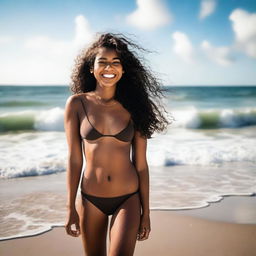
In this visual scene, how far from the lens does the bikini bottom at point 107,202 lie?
2.54 metres

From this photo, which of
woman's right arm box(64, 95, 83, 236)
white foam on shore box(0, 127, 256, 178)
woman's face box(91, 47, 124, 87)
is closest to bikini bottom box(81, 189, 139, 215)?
woman's right arm box(64, 95, 83, 236)

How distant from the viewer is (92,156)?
8.40 feet

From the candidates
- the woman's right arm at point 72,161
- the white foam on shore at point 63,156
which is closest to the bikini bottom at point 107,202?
the woman's right arm at point 72,161

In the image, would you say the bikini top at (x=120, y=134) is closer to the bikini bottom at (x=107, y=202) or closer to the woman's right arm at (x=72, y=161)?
the woman's right arm at (x=72, y=161)

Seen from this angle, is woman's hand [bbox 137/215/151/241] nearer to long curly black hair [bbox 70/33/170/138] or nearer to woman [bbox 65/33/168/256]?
woman [bbox 65/33/168/256]

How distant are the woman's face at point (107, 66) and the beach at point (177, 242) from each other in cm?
212

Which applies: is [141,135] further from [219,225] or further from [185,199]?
[185,199]

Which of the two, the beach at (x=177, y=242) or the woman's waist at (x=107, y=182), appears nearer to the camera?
the woman's waist at (x=107, y=182)

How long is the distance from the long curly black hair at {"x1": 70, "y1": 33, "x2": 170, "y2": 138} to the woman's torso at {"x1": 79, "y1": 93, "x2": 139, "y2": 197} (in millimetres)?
190

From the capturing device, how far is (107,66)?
2.61 m

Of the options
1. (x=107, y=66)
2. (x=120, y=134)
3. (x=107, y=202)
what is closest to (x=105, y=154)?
(x=120, y=134)

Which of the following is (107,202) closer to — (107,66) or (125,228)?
(125,228)

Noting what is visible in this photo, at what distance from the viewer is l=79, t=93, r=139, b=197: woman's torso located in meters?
2.54

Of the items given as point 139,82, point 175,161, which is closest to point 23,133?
point 175,161
